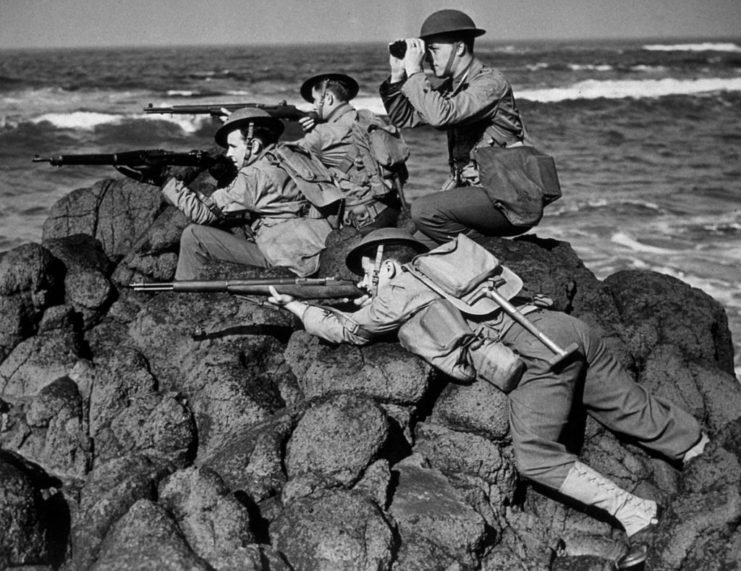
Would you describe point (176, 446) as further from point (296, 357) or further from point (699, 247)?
point (699, 247)

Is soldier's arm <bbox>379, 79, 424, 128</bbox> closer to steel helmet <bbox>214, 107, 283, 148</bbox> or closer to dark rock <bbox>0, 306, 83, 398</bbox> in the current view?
steel helmet <bbox>214, 107, 283, 148</bbox>

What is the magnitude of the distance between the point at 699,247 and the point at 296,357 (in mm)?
10790

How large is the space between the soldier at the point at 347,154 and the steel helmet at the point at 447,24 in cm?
163

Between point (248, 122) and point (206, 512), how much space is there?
12.9ft

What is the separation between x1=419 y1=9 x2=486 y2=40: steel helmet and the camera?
690 cm

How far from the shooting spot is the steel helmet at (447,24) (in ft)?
22.6

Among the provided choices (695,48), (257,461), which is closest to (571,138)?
(257,461)

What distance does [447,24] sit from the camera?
690 cm

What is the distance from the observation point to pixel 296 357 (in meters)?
6.95

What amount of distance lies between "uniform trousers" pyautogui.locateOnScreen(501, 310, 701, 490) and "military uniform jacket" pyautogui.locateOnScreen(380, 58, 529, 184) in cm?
176

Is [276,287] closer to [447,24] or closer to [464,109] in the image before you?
[464,109]

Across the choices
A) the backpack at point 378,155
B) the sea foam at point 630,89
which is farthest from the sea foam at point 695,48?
the backpack at point 378,155

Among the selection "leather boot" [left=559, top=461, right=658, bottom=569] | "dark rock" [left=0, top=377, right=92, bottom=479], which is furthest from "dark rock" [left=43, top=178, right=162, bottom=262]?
"leather boot" [left=559, top=461, right=658, bottom=569]

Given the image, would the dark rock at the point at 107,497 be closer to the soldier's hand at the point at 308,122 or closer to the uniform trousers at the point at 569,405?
the uniform trousers at the point at 569,405
